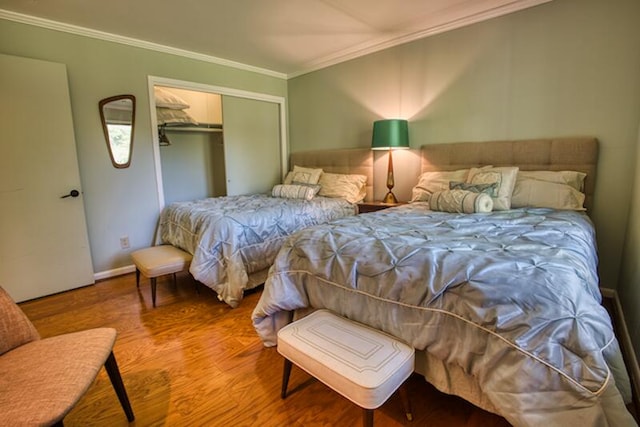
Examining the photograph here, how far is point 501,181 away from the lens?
2531 millimetres

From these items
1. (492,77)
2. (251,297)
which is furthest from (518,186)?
(251,297)

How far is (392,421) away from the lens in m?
1.47

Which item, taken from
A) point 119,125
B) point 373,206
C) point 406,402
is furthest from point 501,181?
point 119,125

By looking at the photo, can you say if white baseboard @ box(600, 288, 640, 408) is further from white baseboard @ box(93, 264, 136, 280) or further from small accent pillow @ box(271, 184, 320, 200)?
white baseboard @ box(93, 264, 136, 280)

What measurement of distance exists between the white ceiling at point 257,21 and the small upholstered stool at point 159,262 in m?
2.07

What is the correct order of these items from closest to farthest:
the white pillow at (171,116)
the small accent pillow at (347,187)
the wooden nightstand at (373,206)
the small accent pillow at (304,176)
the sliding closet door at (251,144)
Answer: the wooden nightstand at (373,206), the small accent pillow at (347,187), the white pillow at (171,116), the small accent pillow at (304,176), the sliding closet door at (251,144)

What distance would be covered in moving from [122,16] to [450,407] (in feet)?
12.3

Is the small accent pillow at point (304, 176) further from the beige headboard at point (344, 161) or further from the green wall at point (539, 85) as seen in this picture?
the green wall at point (539, 85)

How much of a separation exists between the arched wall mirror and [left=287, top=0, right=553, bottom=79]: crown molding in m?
2.24

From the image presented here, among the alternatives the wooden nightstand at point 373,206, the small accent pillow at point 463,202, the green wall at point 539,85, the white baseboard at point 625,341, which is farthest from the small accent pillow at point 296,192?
the white baseboard at point 625,341

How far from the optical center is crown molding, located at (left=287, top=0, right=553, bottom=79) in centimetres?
271

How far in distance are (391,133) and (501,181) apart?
1.18 meters

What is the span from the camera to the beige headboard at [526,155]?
8.18 ft

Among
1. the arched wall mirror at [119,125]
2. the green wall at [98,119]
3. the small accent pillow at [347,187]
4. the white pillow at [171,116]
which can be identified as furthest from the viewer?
the white pillow at [171,116]
